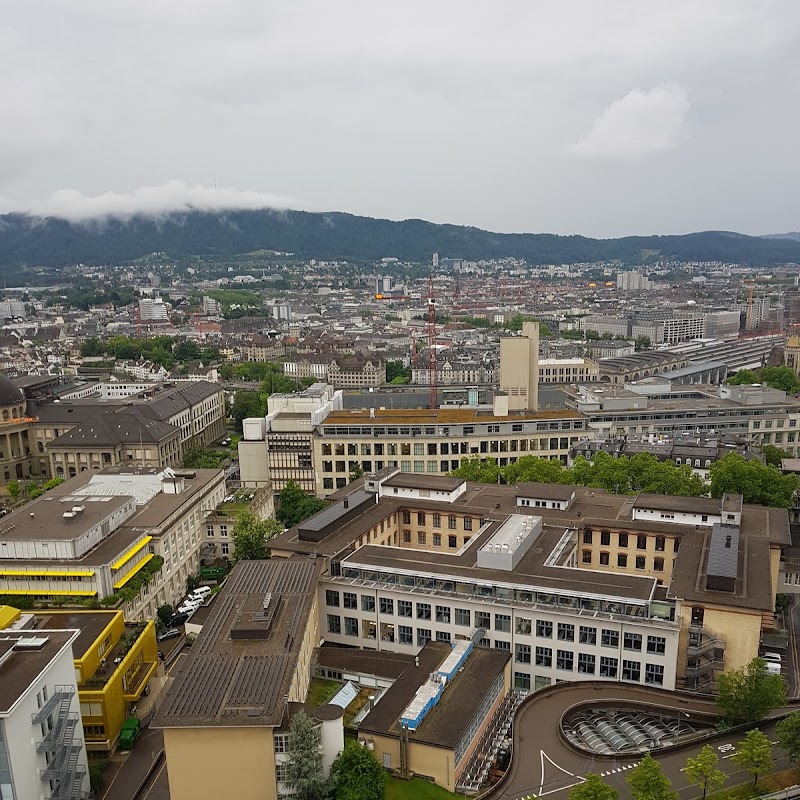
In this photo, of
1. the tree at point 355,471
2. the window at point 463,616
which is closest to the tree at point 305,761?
the window at point 463,616

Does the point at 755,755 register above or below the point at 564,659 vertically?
above

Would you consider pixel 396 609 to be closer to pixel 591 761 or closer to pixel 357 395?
pixel 591 761

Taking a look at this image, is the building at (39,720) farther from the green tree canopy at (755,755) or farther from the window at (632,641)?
the green tree canopy at (755,755)

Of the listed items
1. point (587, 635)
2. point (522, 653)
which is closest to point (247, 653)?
point (522, 653)

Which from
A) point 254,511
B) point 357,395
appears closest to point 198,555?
point 254,511

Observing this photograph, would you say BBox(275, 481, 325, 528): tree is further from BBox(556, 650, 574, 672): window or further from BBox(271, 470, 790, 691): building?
BBox(556, 650, 574, 672): window

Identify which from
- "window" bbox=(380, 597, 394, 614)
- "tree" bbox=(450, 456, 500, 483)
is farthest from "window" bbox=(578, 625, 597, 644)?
"tree" bbox=(450, 456, 500, 483)

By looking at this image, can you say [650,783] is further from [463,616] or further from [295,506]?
[295,506]
